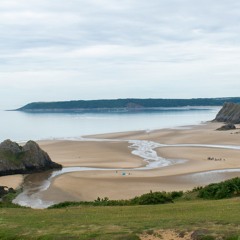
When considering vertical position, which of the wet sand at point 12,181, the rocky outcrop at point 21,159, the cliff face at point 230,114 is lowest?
the wet sand at point 12,181

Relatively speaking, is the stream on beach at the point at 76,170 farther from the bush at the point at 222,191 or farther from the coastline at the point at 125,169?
the bush at the point at 222,191

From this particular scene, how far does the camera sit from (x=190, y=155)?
172ft

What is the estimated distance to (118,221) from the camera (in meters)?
15.8

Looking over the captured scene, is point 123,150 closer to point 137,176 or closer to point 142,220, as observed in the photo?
point 137,176

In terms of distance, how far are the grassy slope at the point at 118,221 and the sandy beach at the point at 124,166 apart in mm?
12356

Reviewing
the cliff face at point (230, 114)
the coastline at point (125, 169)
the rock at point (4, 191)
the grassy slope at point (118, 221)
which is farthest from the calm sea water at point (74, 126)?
the grassy slope at point (118, 221)

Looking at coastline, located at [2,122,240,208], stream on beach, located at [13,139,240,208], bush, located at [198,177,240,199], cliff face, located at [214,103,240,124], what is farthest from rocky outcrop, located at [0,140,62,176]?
cliff face, located at [214,103,240,124]

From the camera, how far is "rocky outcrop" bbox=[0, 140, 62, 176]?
42.3m

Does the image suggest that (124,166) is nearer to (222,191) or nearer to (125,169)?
(125,169)

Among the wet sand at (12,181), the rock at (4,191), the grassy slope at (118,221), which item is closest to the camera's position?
the grassy slope at (118,221)

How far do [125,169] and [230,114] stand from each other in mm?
80879

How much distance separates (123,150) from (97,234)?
46.1 m

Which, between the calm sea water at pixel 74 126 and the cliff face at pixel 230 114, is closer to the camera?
the calm sea water at pixel 74 126

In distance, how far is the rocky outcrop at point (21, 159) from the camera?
42.3 metres
